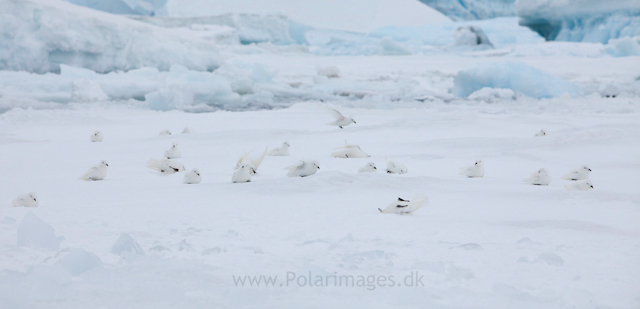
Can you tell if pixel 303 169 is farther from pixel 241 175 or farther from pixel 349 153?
pixel 349 153

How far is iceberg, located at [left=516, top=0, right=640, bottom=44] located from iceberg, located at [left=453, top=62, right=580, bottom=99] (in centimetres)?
1118

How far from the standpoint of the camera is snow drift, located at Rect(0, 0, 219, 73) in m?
6.44

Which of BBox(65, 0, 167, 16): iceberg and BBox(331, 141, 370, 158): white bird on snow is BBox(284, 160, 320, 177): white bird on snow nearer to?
Result: BBox(331, 141, 370, 158): white bird on snow

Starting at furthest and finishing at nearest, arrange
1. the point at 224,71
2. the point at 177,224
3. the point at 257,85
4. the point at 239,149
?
the point at 257,85
the point at 224,71
the point at 239,149
the point at 177,224

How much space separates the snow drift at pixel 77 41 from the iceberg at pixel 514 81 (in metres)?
4.19

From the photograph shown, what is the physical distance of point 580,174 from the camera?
2217mm

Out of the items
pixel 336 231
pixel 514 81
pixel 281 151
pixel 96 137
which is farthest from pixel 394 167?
pixel 514 81

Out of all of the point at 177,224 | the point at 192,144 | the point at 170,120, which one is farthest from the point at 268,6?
the point at 177,224

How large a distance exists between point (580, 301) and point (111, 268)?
2.91ft

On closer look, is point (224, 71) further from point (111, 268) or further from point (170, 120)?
point (111, 268)

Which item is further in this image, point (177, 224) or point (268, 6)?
point (268, 6)

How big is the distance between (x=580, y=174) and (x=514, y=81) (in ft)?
19.3

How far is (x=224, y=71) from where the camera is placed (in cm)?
772

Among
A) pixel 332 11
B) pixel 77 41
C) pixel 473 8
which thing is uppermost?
pixel 473 8
